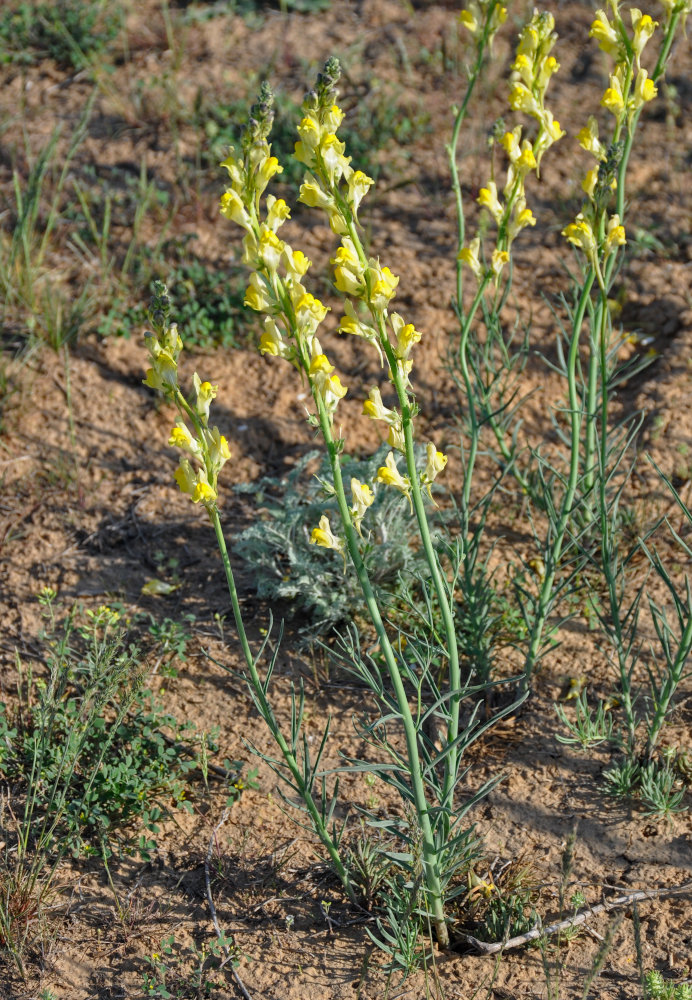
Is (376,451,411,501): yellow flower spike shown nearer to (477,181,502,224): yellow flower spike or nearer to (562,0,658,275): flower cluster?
(562,0,658,275): flower cluster

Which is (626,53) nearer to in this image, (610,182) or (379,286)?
(610,182)

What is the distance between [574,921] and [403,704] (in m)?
0.94

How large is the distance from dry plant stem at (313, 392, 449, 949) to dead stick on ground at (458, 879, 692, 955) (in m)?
0.10

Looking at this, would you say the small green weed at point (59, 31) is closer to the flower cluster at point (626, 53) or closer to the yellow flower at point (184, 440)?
the flower cluster at point (626, 53)

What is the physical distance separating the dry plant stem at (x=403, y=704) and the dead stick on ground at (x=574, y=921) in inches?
4.0

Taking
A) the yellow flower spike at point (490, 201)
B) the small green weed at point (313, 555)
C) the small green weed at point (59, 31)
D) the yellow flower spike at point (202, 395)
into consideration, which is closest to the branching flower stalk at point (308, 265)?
the yellow flower spike at point (202, 395)

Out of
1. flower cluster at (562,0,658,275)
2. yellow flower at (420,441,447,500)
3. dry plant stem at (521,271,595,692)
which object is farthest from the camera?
dry plant stem at (521,271,595,692)

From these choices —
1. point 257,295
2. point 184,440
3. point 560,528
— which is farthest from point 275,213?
point 560,528

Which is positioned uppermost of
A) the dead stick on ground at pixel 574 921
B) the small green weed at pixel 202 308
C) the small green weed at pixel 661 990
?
the small green weed at pixel 202 308

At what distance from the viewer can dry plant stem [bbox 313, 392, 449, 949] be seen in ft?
6.62

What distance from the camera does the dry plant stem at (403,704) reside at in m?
2.02

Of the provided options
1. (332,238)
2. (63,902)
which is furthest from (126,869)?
(332,238)

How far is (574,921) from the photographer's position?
2623 mm

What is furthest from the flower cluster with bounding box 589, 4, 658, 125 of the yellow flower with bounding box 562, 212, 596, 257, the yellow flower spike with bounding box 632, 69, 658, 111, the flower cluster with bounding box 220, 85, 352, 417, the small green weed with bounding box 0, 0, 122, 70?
the small green weed with bounding box 0, 0, 122, 70
